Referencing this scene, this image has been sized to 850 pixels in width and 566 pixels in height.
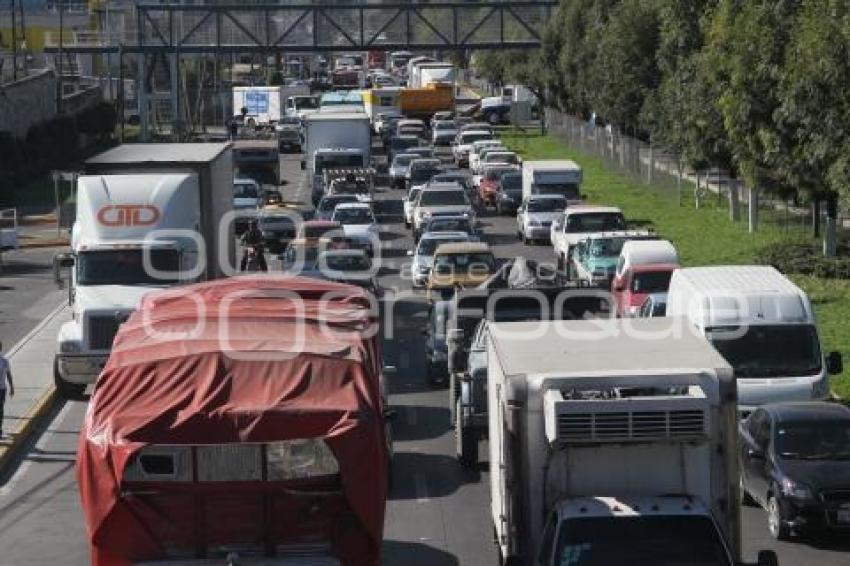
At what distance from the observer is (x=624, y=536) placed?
1477cm

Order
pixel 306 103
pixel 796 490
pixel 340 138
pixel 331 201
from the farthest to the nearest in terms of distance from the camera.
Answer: pixel 306 103 → pixel 340 138 → pixel 331 201 → pixel 796 490

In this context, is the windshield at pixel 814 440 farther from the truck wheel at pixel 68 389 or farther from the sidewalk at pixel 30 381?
the truck wheel at pixel 68 389

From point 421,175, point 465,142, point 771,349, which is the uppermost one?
point 465,142

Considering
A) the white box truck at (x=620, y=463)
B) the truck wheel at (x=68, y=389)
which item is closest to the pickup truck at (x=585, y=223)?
the truck wheel at (x=68, y=389)

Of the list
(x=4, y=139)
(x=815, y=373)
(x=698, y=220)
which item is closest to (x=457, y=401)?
(x=815, y=373)

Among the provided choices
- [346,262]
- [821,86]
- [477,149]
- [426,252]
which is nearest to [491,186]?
[477,149]

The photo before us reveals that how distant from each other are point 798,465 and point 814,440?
550 mm

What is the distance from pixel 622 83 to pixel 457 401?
41.9 meters

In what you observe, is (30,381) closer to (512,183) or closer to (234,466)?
(234,466)

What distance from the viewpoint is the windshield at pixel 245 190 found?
59.7 metres

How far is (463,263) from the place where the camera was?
123ft

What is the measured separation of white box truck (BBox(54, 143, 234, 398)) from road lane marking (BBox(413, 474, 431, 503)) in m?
7.30

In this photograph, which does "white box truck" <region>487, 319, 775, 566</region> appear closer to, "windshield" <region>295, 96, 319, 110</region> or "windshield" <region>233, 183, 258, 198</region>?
"windshield" <region>233, 183, 258, 198</region>

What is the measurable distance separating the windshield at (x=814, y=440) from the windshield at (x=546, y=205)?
32315 millimetres
